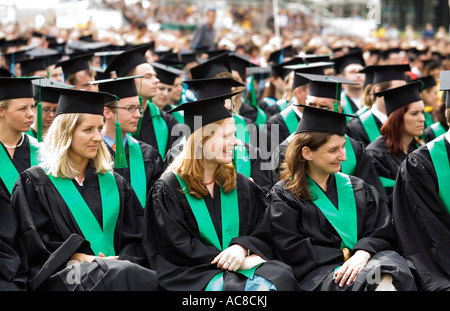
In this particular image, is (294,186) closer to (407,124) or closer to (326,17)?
(407,124)

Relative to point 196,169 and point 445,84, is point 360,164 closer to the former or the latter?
point 445,84

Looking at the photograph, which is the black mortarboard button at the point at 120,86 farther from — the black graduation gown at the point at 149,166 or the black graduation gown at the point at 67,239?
the black graduation gown at the point at 67,239

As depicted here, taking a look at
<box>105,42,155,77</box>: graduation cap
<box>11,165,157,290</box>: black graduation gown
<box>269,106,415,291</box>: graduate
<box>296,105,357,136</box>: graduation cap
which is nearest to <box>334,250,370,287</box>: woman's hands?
<box>269,106,415,291</box>: graduate

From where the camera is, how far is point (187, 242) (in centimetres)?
359

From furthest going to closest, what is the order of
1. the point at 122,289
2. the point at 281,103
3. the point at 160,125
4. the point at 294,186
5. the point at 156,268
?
the point at 281,103 → the point at 160,125 → the point at 294,186 → the point at 156,268 → the point at 122,289

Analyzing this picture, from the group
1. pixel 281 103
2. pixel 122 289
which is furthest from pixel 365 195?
pixel 281 103

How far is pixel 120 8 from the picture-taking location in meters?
26.9

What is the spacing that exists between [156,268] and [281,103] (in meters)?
4.04

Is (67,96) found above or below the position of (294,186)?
above

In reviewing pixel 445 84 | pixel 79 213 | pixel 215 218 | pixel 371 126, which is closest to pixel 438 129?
pixel 371 126

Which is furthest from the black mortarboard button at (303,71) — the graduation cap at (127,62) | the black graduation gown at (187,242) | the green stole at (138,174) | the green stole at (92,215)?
the green stole at (92,215)

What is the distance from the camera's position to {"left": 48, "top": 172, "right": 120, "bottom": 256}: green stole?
3.71 metres

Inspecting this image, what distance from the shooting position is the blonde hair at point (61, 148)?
12.3 ft

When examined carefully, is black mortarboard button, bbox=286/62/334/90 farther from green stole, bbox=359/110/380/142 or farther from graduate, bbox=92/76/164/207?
graduate, bbox=92/76/164/207
